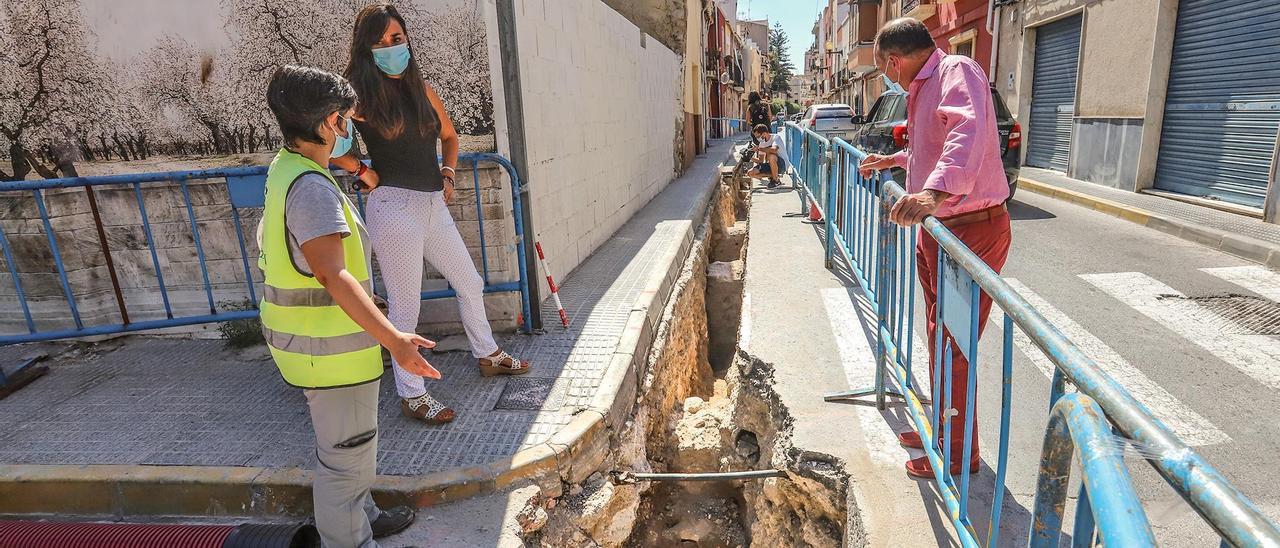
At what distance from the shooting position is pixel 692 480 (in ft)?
12.1

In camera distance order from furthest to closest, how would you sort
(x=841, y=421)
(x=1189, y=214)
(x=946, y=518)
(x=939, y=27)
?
(x=939, y=27), (x=1189, y=214), (x=841, y=421), (x=946, y=518)

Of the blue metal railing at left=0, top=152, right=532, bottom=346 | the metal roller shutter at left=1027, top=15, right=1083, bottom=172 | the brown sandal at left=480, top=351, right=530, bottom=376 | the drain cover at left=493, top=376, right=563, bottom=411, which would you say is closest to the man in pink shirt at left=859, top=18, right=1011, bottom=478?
the drain cover at left=493, top=376, right=563, bottom=411

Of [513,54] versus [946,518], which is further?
[513,54]

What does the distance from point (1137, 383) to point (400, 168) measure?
3.83m

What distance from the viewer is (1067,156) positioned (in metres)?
11.8

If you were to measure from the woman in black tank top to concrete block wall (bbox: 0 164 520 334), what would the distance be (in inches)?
32.5

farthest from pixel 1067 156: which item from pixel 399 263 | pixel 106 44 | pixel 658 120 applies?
pixel 106 44

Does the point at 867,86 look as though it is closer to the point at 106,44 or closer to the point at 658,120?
the point at 658,120

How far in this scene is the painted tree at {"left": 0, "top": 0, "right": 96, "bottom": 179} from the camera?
4004 millimetres

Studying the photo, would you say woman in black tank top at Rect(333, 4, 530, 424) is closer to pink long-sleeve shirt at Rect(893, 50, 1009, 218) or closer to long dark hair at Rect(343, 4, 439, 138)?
long dark hair at Rect(343, 4, 439, 138)

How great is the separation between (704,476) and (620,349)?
1.00 meters

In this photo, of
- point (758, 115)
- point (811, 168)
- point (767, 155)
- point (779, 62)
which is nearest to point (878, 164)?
point (811, 168)

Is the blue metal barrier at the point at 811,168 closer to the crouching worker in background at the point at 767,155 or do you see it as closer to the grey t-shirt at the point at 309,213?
the crouching worker in background at the point at 767,155

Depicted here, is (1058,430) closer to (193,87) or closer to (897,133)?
(193,87)
